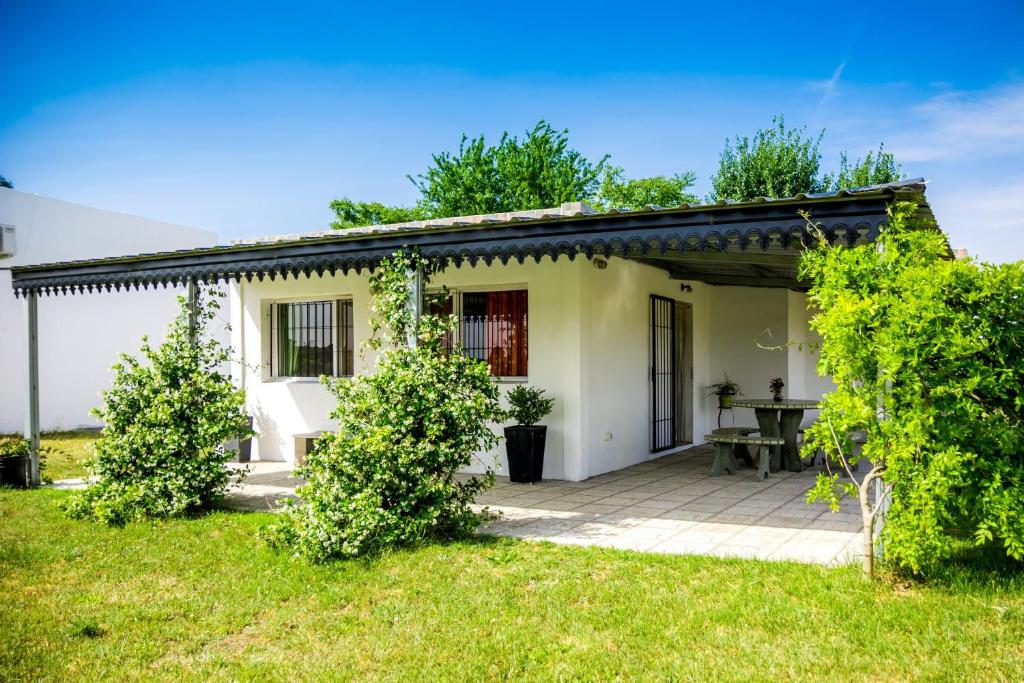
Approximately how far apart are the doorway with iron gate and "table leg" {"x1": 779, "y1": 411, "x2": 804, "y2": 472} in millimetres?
1878

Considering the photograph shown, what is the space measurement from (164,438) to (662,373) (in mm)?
Answer: 7045

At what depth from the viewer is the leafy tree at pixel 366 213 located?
109ft

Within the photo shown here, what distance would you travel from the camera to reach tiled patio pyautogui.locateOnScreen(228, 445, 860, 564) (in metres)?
5.70

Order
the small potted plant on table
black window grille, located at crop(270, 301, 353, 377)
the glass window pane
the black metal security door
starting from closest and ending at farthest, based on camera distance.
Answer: black window grille, located at crop(270, 301, 353, 377)
the glass window pane
the black metal security door
the small potted plant on table

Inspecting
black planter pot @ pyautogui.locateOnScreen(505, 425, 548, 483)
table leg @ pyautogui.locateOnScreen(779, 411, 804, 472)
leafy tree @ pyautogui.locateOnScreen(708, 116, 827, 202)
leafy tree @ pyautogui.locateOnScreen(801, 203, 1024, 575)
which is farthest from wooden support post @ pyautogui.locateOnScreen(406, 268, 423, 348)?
leafy tree @ pyautogui.locateOnScreen(708, 116, 827, 202)

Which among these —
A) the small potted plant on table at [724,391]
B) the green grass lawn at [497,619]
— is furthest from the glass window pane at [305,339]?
the small potted plant on table at [724,391]

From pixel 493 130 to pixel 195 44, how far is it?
19.9m

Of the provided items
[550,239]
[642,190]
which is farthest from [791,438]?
[642,190]

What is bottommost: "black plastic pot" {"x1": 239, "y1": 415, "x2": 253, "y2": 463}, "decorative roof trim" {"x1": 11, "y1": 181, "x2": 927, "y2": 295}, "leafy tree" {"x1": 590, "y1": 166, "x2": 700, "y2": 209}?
"black plastic pot" {"x1": 239, "y1": 415, "x2": 253, "y2": 463}

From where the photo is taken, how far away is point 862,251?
4617mm

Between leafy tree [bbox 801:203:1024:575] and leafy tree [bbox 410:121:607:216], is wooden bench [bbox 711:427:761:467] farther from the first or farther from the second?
leafy tree [bbox 410:121:607:216]

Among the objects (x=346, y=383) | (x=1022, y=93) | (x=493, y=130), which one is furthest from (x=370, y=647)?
(x=493, y=130)

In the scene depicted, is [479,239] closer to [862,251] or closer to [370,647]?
[862,251]

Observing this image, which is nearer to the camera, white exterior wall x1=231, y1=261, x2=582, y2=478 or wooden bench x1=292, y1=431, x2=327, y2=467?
white exterior wall x1=231, y1=261, x2=582, y2=478
